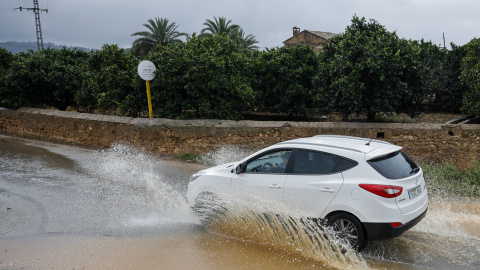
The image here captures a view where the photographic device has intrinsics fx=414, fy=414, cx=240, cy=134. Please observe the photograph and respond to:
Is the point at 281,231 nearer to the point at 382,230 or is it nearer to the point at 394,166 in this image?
the point at 382,230

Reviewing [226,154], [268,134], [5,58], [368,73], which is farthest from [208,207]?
[5,58]

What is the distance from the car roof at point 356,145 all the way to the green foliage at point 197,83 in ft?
22.4

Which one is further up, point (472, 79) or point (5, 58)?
point (5, 58)

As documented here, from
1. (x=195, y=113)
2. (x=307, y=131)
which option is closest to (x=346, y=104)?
(x=307, y=131)

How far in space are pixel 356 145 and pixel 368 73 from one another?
7450mm

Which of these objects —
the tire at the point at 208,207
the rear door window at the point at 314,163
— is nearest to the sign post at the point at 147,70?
the tire at the point at 208,207

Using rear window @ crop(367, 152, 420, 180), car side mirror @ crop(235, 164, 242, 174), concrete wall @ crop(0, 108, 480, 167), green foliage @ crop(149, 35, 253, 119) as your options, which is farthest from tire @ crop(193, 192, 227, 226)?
green foliage @ crop(149, 35, 253, 119)

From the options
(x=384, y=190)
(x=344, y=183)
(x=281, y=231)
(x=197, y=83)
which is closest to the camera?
(x=384, y=190)

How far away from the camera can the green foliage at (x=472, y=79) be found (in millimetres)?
14364

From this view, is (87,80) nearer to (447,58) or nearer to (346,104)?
(346,104)

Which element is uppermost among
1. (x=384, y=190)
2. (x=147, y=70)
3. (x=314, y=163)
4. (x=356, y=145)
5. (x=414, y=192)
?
(x=147, y=70)

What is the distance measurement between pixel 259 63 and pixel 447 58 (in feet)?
33.4

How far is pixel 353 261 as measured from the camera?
17.6 feet

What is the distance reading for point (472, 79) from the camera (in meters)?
15.0
